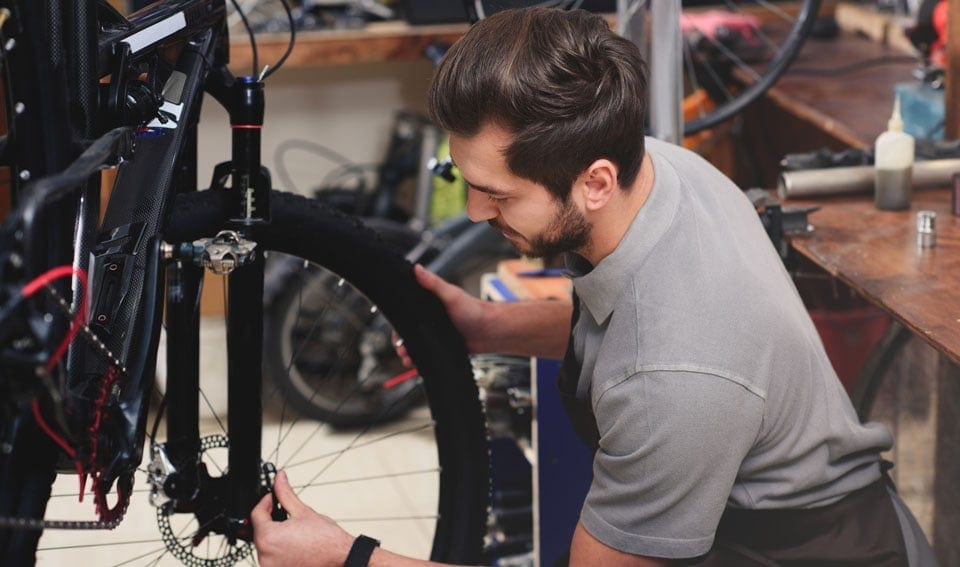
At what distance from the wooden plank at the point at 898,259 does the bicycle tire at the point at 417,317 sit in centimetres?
59

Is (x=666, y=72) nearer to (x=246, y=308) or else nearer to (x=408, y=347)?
(x=408, y=347)

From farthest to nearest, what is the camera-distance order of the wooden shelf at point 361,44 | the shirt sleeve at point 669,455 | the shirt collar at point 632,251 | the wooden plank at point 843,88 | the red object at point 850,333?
the wooden shelf at point 361,44
the wooden plank at point 843,88
the red object at point 850,333
the shirt collar at point 632,251
the shirt sleeve at point 669,455

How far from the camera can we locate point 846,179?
2.16 metres

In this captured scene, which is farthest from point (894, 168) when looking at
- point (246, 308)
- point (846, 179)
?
point (246, 308)

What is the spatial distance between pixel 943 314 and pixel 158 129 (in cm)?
104

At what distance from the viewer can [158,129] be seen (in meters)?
1.48

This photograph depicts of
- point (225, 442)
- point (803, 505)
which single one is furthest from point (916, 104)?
point (225, 442)

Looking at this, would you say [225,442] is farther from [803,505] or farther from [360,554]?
[803,505]

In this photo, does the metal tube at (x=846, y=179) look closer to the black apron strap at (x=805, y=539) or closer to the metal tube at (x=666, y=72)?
the metal tube at (x=666, y=72)

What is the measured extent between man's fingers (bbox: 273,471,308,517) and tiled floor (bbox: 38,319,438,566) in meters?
0.77

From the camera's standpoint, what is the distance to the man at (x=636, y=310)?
1372 mm

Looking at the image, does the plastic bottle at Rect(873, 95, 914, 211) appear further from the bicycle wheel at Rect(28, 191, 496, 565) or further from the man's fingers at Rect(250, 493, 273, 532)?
the man's fingers at Rect(250, 493, 273, 532)

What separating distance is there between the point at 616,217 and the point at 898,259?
24.1 inches

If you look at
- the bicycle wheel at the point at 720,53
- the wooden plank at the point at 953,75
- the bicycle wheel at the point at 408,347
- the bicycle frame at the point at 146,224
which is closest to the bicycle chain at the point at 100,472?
the bicycle frame at the point at 146,224
